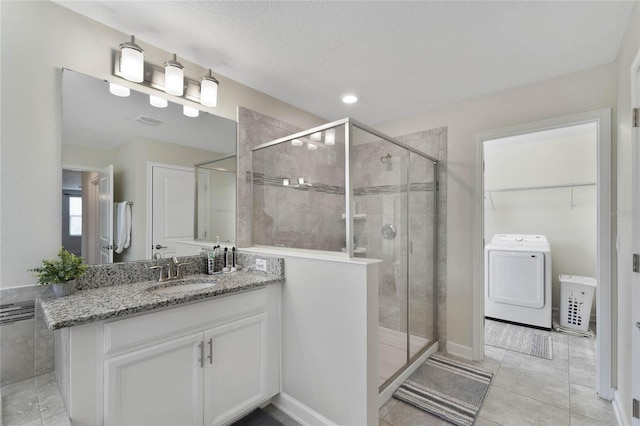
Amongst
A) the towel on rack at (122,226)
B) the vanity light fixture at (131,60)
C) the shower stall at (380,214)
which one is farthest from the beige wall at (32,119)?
the shower stall at (380,214)

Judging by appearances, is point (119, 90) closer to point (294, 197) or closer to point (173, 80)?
point (173, 80)

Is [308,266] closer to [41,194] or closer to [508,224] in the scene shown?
[41,194]

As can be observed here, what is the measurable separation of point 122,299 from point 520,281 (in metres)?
3.89

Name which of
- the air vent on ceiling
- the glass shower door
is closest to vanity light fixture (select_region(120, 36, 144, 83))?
the air vent on ceiling

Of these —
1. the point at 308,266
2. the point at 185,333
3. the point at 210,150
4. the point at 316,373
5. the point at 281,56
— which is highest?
the point at 281,56

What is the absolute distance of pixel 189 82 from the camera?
204 cm

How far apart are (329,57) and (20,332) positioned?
2406 mm

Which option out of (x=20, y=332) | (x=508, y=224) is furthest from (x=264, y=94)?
(x=508, y=224)

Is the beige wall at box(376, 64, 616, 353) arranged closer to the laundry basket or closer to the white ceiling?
the white ceiling

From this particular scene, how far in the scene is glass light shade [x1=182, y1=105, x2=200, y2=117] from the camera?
2.03m

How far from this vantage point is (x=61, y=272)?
4.59ft

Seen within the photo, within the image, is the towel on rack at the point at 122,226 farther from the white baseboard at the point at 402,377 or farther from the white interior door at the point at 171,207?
the white baseboard at the point at 402,377

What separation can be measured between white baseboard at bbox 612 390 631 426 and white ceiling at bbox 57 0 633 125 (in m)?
2.31

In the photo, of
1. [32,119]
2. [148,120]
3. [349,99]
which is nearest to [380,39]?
[349,99]
